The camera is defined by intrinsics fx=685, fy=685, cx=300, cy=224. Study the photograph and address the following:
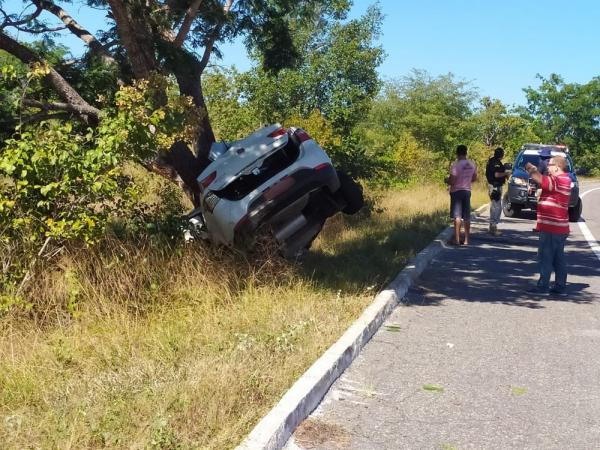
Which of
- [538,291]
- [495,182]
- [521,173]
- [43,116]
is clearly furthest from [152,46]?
[521,173]

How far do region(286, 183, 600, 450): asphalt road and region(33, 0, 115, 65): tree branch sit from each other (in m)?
5.22

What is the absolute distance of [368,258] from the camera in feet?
31.5

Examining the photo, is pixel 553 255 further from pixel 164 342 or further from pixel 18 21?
pixel 18 21

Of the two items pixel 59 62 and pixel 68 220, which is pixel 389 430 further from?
pixel 59 62

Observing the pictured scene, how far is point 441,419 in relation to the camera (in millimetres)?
4422

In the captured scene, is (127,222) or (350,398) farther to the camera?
(127,222)

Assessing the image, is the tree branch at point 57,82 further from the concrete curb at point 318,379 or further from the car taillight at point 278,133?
the concrete curb at point 318,379

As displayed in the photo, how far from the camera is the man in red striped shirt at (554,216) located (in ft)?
26.8

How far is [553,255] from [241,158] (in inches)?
155

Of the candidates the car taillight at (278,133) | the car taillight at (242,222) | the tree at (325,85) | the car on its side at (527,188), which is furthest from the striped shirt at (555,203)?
the tree at (325,85)

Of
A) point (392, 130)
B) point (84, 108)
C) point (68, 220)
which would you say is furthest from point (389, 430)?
point (392, 130)

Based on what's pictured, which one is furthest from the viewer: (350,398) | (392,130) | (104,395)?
(392,130)

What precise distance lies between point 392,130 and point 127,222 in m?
27.4

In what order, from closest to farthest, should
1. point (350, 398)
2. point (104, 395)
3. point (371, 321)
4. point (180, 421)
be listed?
1. point (180, 421)
2. point (104, 395)
3. point (350, 398)
4. point (371, 321)
